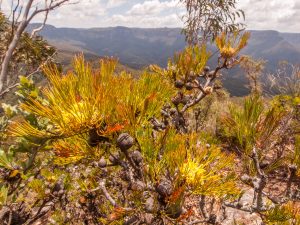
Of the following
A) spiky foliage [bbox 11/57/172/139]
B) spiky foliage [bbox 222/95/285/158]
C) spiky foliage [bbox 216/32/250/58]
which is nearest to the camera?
spiky foliage [bbox 11/57/172/139]

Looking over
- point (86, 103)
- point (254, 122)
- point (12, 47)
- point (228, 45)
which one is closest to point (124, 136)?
point (86, 103)

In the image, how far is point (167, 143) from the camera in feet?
4.79

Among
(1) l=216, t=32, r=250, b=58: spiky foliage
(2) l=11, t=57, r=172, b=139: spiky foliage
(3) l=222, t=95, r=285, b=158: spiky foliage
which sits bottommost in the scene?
(3) l=222, t=95, r=285, b=158: spiky foliage

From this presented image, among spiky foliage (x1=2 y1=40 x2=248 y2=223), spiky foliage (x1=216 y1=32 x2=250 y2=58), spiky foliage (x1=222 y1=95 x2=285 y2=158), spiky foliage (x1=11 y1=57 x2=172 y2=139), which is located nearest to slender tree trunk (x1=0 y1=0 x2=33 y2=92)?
spiky foliage (x1=2 y1=40 x2=248 y2=223)

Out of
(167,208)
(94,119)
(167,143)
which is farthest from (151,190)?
(94,119)

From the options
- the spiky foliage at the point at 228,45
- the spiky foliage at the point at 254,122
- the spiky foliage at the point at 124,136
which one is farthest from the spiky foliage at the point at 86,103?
the spiky foliage at the point at 228,45

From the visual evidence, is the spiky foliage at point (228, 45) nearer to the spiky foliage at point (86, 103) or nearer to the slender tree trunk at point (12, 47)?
the spiky foliage at point (86, 103)

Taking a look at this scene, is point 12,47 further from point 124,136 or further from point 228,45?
point 124,136

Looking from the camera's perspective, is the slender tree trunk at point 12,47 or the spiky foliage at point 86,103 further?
the slender tree trunk at point 12,47

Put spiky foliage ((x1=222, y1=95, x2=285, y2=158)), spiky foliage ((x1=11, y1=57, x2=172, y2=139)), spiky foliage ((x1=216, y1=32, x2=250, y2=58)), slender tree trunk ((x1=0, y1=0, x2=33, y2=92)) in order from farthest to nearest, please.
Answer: slender tree trunk ((x1=0, y1=0, x2=33, y2=92)), spiky foliage ((x1=216, y1=32, x2=250, y2=58)), spiky foliage ((x1=222, y1=95, x2=285, y2=158)), spiky foliage ((x1=11, y1=57, x2=172, y2=139))

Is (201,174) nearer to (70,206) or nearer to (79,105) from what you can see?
(79,105)

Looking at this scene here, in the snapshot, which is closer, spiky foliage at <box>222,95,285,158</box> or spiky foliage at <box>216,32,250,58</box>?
spiky foliage at <box>222,95,285,158</box>

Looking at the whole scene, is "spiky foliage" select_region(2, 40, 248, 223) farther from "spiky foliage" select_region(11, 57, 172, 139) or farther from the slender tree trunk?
the slender tree trunk

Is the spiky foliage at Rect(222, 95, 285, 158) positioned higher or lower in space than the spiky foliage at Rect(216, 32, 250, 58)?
lower
